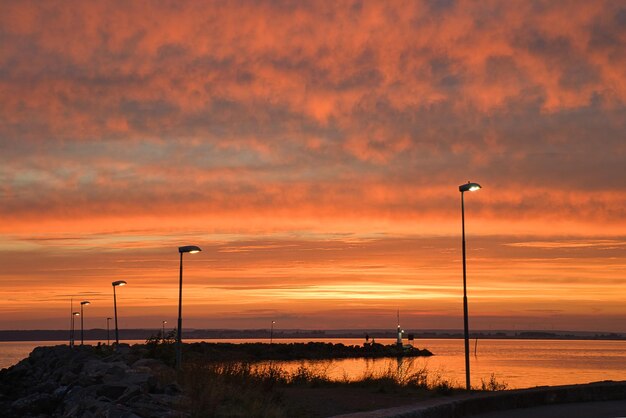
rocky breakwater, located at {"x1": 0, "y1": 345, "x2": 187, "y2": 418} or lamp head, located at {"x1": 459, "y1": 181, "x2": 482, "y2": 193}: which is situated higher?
lamp head, located at {"x1": 459, "y1": 181, "x2": 482, "y2": 193}

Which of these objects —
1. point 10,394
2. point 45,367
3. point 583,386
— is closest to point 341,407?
point 583,386

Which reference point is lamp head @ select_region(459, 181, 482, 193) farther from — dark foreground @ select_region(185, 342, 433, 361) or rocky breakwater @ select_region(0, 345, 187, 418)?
dark foreground @ select_region(185, 342, 433, 361)

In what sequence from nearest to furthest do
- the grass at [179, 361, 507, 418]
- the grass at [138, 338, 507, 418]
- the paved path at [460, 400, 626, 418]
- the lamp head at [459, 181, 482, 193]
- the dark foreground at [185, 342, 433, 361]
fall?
the grass at [179, 361, 507, 418], the grass at [138, 338, 507, 418], the paved path at [460, 400, 626, 418], the lamp head at [459, 181, 482, 193], the dark foreground at [185, 342, 433, 361]

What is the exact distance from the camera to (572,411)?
59.1 ft

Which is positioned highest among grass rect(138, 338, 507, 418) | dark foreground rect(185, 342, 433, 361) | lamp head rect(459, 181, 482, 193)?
lamp head rect(459, 181, 482, 193)

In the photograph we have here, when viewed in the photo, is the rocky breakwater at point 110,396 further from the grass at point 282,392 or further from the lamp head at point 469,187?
the lamp head at point 469,187

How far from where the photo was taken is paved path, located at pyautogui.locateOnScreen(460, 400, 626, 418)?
56.4ft

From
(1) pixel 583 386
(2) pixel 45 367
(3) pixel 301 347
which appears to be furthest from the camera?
(3) pixel 301 347

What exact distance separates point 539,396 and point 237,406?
7.77 metres

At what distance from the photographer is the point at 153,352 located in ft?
126

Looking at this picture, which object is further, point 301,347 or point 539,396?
point 301,347

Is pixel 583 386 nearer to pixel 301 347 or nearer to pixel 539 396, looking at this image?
pixel 539 396

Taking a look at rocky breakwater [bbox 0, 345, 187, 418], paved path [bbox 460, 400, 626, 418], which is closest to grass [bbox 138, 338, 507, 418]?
rocky breakwater [bbox 0, 345, 187, 418]

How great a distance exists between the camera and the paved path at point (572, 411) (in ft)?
56.4
